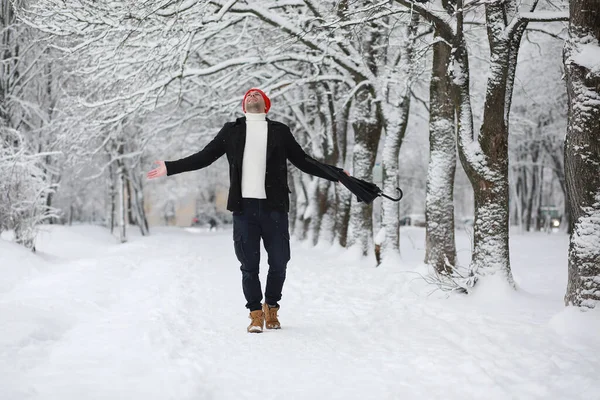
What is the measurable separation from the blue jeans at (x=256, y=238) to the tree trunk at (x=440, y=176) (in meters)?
4.04

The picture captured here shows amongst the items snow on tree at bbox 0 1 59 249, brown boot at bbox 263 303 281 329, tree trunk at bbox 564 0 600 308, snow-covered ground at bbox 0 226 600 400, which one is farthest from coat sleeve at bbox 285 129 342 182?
snow on tree at bbox 0 1 59 249


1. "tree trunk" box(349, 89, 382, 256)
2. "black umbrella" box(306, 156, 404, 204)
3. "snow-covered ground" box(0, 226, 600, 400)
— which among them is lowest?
"snow-covered ground" box(0, 226, 600, 400)

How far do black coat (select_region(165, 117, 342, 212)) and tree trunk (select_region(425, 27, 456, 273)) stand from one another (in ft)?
12.8

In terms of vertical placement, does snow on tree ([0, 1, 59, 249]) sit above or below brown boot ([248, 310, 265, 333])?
above

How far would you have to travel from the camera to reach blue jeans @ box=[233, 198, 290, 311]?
17.1 feet

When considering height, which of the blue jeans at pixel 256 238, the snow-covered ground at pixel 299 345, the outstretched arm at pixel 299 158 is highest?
the outstretched arm at pixel 299 158

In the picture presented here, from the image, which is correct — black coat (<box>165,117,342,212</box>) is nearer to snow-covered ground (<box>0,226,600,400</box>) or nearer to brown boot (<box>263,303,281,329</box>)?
brown boot (<box>263,303,281,329</box>)

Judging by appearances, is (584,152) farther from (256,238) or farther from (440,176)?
(440,176)

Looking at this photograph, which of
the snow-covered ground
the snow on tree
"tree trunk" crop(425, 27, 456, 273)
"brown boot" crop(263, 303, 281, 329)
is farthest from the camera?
the snow on tree

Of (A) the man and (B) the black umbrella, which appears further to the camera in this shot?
(B) the black umbrella

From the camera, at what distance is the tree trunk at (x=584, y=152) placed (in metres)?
5.21

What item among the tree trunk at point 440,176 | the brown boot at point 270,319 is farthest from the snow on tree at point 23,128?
the brown boot at point 270,319

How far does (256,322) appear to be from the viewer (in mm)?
5242

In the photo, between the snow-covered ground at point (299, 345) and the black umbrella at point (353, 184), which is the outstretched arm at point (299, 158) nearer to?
the black umbrella at point (353, 184)
